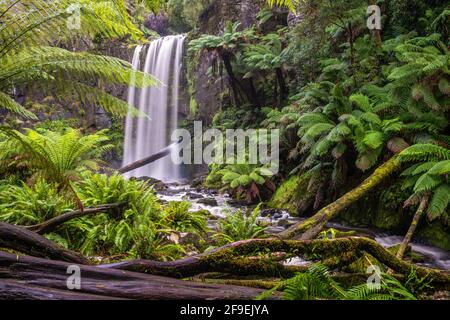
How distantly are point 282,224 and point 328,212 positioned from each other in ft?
7.78

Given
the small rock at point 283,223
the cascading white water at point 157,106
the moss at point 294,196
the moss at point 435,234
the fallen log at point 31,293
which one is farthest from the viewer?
the cascading white water at point 157,106

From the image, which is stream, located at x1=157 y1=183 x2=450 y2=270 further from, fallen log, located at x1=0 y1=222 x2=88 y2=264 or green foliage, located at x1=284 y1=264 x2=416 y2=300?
fallen log, located at x1=0 y1=222 x2=88 y2=264

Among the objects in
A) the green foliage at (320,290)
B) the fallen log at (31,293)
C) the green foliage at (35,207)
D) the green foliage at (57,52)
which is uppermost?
the green foliage at (57,52)

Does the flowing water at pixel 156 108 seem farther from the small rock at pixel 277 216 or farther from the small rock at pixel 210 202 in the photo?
the small rock at pixel 277 216

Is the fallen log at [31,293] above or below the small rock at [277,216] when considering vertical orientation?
above

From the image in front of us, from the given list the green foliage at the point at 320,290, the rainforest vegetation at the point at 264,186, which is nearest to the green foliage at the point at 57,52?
the rainforest vegetation at the point at 264,186

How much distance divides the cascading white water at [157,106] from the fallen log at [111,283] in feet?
48.2

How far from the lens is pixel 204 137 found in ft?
47.6

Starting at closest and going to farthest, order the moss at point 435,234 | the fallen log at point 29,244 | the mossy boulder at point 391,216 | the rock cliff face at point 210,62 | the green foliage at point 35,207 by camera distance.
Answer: the fallen log at point 29,244 < the green foliage at point 35,207 < the moss at point 435,234 < the mossy boulder at point 391,216 < the rock cliff face at point 210,62

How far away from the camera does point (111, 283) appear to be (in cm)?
210

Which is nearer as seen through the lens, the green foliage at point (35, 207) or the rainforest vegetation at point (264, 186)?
the rainforest vegetation at point (264, 186)

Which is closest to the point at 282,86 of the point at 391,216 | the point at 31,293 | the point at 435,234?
the point at 391,216

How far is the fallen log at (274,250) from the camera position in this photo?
252 cm
